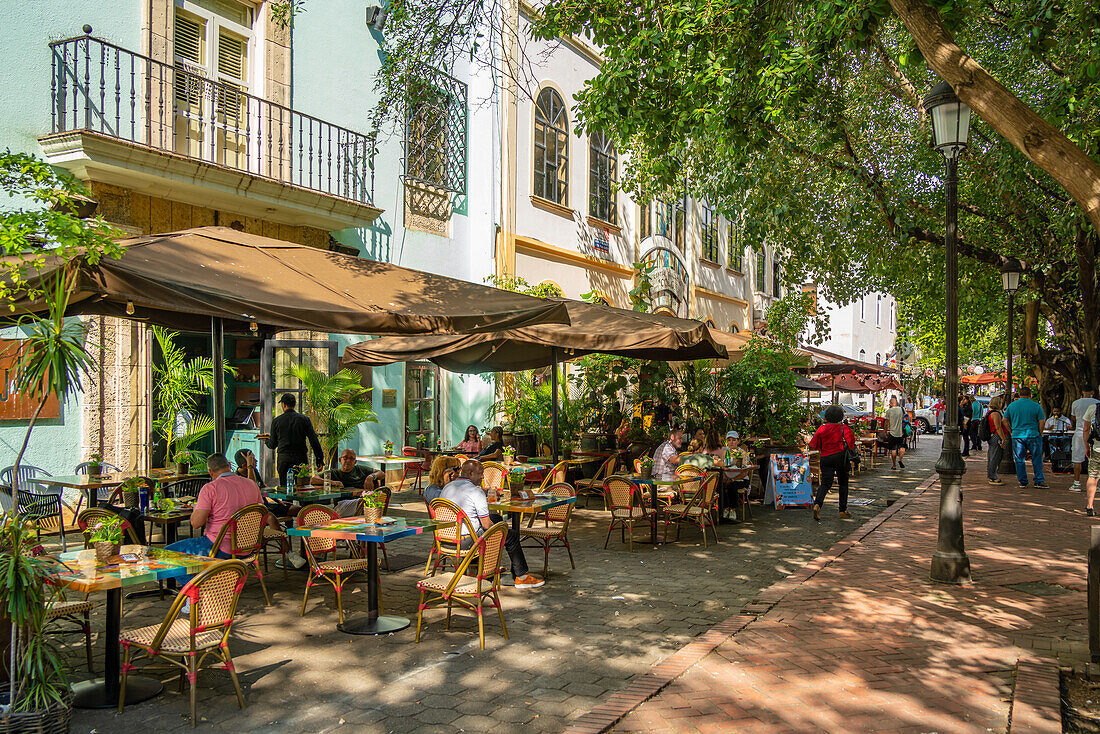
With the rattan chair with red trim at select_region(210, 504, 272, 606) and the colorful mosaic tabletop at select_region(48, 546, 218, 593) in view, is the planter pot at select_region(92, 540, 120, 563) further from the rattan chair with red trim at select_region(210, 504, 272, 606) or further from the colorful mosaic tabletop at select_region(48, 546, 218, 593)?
the rattan chair with red trim at select_region(210, 504, 272, 606)

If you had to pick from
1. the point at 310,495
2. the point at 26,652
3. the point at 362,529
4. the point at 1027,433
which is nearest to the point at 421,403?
the point at 310,495

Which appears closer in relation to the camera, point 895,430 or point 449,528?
point 449,528

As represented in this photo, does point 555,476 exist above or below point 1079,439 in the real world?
below

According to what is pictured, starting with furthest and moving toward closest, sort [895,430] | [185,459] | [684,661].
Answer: [895,430]
[185,459]
[684,661]

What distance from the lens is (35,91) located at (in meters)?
9.48

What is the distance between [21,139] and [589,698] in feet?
28.9

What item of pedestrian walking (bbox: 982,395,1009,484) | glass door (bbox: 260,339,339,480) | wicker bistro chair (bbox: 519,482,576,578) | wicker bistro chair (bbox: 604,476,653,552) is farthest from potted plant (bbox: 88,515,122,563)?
pedestrian walking (bbox: 982,395,1009,484)

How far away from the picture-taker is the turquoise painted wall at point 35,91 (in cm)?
926

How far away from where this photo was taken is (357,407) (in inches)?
491

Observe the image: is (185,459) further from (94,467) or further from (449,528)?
(449,528)

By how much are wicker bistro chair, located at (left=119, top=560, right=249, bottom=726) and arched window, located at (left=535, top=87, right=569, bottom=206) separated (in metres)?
13.9

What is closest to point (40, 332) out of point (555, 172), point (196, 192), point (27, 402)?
point (27, 402)

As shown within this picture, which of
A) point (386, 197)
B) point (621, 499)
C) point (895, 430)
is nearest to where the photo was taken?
point (621, 499)

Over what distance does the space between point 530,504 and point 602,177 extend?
550 inches
